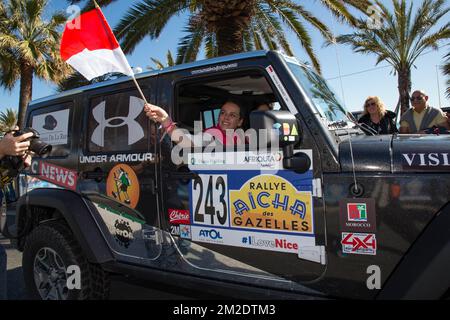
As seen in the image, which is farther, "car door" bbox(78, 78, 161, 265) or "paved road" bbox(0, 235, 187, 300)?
"paved road" bbox(0, 235, 187, 300)

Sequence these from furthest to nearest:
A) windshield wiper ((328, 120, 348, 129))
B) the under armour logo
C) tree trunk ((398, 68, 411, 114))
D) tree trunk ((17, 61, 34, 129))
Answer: tree trunk ((17, 61, 34, 129)) < tree trunk ((398, 68, 411, 114)) < the under armour logo < windshield wiper ((328, 120, 348, 129))

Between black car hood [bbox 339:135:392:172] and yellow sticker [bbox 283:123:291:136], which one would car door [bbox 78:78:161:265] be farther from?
black car hood [bbox 339:135:392:172]

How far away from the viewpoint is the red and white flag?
9.64 feet

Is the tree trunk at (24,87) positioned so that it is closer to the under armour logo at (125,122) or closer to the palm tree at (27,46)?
the palm tree at (27,46)

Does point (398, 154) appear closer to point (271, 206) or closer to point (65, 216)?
point (271, 206)

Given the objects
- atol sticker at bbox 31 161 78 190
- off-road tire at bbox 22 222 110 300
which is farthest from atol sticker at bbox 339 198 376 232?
atol sticker at bbox 31 161 78 190

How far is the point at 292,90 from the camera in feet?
7.74

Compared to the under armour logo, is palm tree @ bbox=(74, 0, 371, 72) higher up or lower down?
higher up

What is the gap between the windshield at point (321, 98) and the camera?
7.96 feet

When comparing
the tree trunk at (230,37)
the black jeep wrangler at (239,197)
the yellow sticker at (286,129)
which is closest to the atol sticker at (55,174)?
the black jeep wrangler at (239,197)

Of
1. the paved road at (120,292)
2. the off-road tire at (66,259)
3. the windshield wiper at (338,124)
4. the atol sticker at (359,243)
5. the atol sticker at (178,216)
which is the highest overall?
the windshield wiper at (338,124)

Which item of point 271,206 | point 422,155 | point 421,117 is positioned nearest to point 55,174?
point 271,206

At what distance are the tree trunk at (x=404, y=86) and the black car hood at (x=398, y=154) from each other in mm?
13674

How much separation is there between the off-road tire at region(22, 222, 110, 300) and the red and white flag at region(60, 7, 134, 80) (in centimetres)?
132
